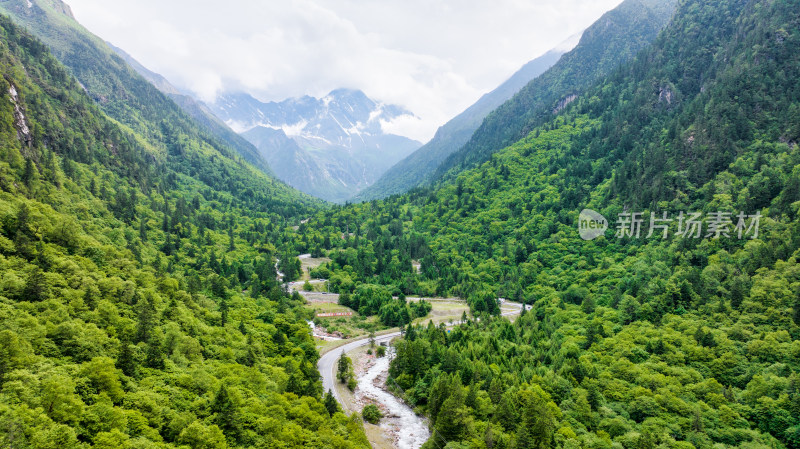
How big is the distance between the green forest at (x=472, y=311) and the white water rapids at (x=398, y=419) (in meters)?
3.48

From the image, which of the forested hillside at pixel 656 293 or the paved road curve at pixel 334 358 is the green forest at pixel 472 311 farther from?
the paved road curve at pixel 334 358

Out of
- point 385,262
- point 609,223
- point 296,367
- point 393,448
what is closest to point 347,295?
point 385,262

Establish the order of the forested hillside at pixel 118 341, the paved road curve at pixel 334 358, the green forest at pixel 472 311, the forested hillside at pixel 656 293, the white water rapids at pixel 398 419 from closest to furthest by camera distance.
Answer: the forested hillside at pixel 118 341
the green forest at pixel 472 311
the forested hillside at pixel 656 293
the white water rapids at pixel 398 419
the paved road curve at pixel 334 358

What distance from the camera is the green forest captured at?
59.7 m

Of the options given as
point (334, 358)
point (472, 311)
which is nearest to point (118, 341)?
point (334, 358)

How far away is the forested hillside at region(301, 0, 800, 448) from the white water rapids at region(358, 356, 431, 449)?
9.56 ft

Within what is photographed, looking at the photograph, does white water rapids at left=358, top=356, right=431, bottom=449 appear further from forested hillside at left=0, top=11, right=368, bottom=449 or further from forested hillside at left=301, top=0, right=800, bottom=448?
forested hillside at left=0, top=11, right=368, bottom=449

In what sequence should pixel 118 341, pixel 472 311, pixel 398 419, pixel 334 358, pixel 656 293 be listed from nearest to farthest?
1. pixel 118 341
2. pixel 398 419
3. pixel 656 293
4. pixel 334 358
5. pixel 472 311

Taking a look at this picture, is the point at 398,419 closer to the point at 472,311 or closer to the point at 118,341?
the point at 118,341

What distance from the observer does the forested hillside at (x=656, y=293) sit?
234 ft

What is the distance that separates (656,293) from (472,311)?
54.4m

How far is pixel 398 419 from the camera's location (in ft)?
278

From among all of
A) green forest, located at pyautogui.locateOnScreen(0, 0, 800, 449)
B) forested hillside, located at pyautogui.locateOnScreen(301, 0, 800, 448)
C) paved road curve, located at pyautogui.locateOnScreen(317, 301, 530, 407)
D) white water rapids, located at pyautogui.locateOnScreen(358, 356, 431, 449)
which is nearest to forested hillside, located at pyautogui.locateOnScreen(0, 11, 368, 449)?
green forest, located at pyautogui.locateOnScreen(0, 0, 800, 449)

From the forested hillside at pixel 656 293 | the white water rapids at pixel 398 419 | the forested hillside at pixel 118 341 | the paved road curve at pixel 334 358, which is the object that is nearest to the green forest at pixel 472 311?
the forested hillside at pixel 118 341
